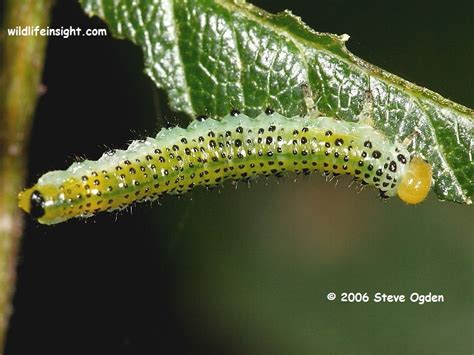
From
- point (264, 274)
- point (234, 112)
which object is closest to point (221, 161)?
point (234, 112)

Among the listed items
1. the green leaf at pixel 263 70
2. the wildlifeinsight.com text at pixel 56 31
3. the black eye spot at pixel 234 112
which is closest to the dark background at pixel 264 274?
the wildlifeinsight.com text at pixel 56 31

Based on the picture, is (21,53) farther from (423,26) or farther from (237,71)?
(423,26)

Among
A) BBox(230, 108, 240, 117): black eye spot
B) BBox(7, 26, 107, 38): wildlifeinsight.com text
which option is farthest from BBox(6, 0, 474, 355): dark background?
BBox(230, 108, 240, 117): black eye spot

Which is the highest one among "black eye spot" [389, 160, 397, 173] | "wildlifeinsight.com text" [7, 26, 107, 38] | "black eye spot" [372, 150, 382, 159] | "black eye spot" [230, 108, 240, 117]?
"wildlifeinsight.com text" [7, 26, 107, 38]

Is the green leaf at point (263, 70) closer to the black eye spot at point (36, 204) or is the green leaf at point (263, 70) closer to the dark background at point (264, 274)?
the black eye spot at point (36, 204)

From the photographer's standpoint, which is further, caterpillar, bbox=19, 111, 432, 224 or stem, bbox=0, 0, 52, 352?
caterpillar, bbox=19, 111, 432, 224

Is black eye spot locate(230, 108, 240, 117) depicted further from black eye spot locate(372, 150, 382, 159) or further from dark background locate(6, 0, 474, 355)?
dark background locate(6, 0, 474, 355)
